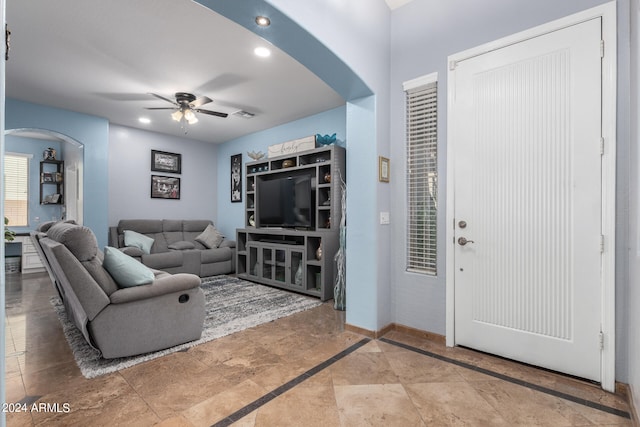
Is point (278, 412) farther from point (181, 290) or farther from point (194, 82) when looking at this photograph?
point (194, 82)

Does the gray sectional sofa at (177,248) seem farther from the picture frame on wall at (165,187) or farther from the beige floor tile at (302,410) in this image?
the beige floor tile at (302,410)

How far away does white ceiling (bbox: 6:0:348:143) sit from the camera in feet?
8.42

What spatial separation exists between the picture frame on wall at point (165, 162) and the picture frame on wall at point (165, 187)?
0.52 ft

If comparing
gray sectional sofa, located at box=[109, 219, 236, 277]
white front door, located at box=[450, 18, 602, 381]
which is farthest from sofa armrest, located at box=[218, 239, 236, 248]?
white front door, located at box=[450, 18, 602, 381]

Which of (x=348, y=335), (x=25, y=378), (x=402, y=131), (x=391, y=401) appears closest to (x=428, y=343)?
(x=348, y=335)

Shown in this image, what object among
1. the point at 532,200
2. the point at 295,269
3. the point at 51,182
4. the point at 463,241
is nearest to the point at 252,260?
the point at 295,269

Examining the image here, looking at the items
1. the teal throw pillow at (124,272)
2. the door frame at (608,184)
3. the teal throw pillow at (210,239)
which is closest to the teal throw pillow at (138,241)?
the teal throw pillow at (210,239)

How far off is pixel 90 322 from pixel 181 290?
0.62m

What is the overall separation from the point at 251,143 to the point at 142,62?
9.79 ft

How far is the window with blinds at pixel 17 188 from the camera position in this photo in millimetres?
6090

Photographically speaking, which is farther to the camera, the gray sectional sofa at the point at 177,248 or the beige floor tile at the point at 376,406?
the gray sectional sofa at the point at 177,248

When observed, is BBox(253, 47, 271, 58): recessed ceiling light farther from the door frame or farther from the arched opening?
the arched opening

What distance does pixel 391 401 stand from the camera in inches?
71.1

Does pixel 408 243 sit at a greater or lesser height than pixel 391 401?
greater
